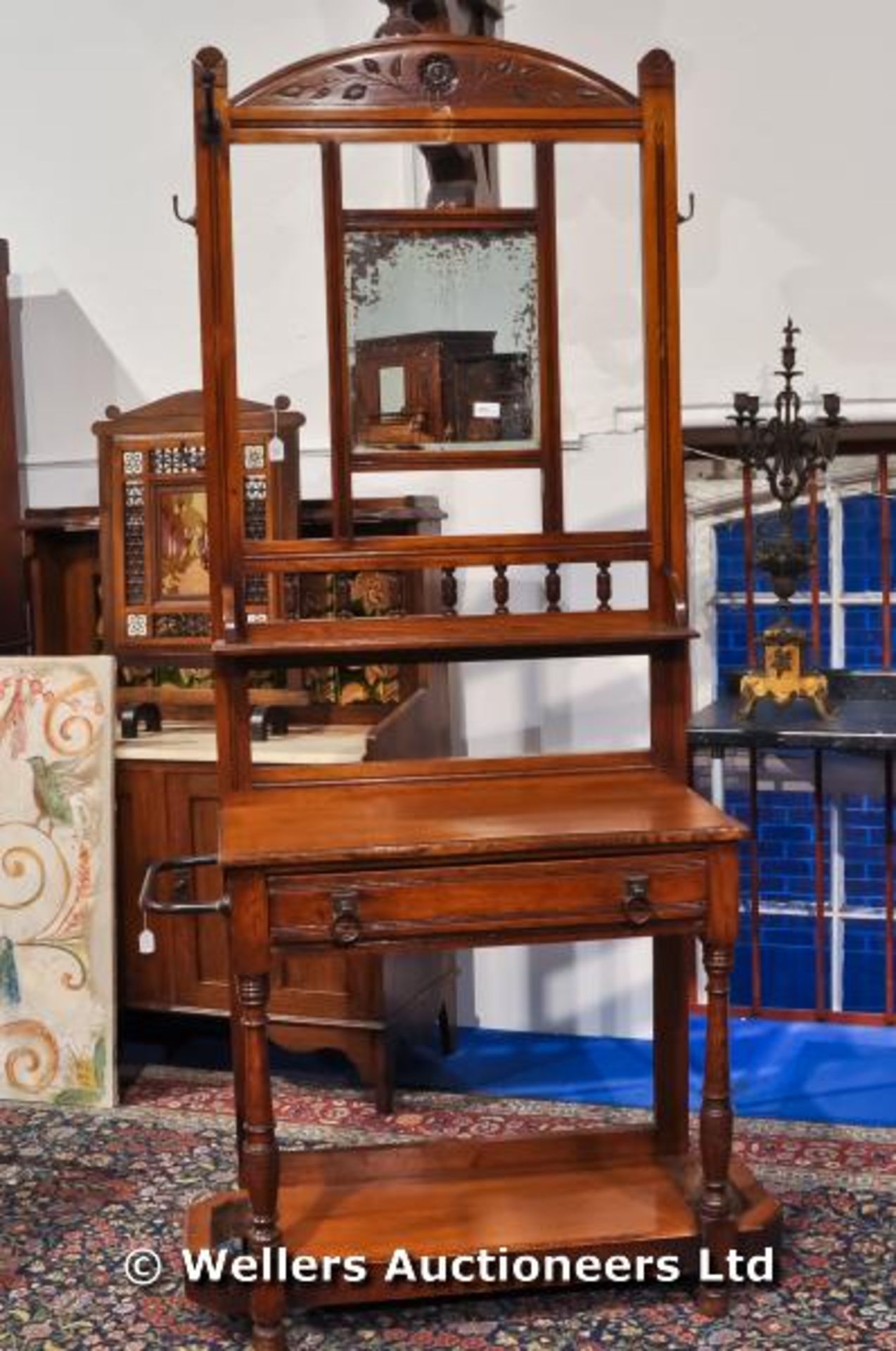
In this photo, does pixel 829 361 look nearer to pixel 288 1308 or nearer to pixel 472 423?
pixel 472 423

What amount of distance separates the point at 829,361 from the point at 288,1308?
8.33 feet

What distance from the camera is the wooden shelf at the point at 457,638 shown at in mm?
2906

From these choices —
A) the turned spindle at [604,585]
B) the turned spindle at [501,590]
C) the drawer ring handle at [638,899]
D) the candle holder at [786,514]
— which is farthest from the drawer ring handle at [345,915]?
the candle holder at [786,514]

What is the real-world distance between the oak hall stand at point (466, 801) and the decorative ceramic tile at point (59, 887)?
837mm

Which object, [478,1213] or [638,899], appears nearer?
[638,899]

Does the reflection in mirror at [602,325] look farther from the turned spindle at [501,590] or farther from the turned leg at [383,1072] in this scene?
the turned leg at [383,1072]

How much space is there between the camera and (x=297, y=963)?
3.73m

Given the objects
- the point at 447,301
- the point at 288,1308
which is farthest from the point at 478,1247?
the point at 447,301

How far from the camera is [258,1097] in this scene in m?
2.60

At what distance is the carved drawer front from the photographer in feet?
8.45

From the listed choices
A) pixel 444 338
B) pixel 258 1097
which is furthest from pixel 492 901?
pixel 444 338

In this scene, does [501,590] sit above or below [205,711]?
above

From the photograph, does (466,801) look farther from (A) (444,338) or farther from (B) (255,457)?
(B) (255,457)

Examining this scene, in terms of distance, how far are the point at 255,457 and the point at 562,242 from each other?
987 millimetres
